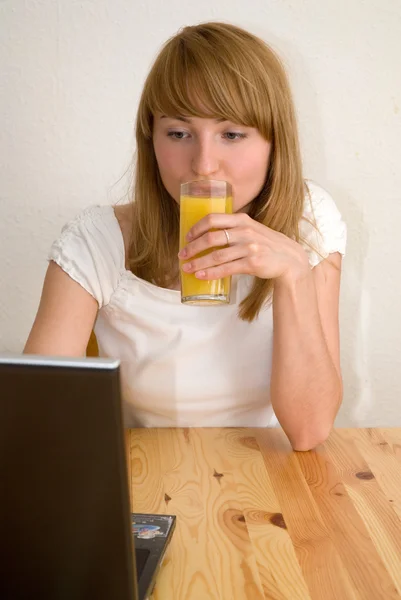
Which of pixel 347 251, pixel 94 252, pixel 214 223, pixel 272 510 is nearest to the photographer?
pixel 272 510

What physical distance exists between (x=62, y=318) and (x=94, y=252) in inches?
6.7

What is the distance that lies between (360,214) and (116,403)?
188 centimetres

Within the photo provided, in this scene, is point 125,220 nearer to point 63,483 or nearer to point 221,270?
point 221,270

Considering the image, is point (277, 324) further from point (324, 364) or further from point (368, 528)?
point (368, 528)

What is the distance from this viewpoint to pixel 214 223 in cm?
122

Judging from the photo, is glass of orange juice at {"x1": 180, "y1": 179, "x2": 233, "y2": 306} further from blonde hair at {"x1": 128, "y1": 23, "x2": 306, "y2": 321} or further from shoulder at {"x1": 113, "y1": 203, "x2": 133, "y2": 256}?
shoulder at {"x1": 113, "y1": 203, "x2": 133, "y2": 256}

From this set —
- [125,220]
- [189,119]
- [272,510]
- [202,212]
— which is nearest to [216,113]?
[189,119]

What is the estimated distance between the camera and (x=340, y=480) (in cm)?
115

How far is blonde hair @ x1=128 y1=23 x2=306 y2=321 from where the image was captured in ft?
4.50

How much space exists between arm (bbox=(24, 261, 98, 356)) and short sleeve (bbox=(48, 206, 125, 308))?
0.06 ft

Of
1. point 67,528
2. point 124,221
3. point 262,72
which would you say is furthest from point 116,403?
point 124,221

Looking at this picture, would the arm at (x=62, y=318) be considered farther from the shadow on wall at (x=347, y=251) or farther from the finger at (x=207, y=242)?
the shadow on wall at (x=347, y=251)

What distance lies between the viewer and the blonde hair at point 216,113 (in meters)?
1.37

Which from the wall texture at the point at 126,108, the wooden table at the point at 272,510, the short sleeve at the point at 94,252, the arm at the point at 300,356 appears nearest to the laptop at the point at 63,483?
the wooden table at the point at 272,510
